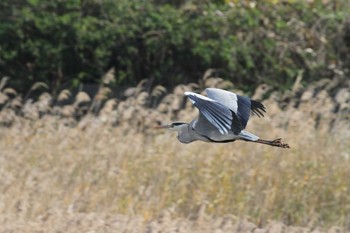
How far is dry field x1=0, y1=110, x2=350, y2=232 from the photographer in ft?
23.6

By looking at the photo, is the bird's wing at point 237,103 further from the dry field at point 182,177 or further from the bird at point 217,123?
the dry field at point 182,177

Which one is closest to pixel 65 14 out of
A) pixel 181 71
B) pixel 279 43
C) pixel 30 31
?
pixel 30 31

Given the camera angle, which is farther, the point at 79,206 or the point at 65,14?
the point at 65,14

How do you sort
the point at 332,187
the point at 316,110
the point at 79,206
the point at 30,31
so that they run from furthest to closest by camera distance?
1. the point at 30,31
2. the point at 316,110
3. the point at 332,187
4. the point at 79,206

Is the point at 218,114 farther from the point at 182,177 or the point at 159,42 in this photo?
the point at 159,42

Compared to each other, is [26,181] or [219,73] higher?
[219,73]

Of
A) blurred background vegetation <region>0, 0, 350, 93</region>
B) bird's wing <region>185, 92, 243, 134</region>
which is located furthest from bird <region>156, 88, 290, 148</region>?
blurred background vegetation <region>0, 0, 350, 93</region>

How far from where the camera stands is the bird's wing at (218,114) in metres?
5.09

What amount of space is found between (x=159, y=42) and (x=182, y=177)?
15.7ft

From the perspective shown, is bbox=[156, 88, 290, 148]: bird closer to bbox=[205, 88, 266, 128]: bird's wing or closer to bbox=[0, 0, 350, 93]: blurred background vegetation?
bbox=[205, 88, 266, 128]: bird's wing

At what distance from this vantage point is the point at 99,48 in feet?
40.2

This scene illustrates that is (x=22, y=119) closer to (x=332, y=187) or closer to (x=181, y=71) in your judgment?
(x=332, y=187)

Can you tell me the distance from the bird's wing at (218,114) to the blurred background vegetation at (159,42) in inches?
268

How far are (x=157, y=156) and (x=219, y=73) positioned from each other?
4492 millimetres
